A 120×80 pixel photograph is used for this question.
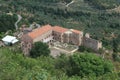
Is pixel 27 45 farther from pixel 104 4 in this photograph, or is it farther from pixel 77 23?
pixel 104 4

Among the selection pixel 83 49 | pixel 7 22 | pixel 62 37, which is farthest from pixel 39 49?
pixel 7 22

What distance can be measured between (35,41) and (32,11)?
59.5ft

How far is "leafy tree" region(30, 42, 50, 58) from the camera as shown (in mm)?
26152

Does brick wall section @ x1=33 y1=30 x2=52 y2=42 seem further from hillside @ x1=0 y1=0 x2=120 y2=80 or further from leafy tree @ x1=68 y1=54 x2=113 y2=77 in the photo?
leafy tree @ x1=68 y1=54 x2=113 y2=77

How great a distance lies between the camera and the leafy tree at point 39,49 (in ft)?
85.8

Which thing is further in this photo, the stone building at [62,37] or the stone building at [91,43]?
the stone building at [91,43]

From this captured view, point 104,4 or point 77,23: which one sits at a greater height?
point 104,4

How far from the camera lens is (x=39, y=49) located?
2617 cm

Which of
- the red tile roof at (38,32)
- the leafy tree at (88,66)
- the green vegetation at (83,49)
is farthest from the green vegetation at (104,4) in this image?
the leafy tree at (88,66)

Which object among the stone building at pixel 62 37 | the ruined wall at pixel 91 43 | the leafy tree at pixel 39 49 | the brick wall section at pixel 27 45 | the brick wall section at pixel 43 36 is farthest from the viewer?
the ruined wall at pixel 91 43

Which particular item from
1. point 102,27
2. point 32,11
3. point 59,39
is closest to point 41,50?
point 59,39

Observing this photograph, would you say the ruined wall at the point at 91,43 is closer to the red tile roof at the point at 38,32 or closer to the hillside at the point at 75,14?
the red tile roof at the point at 38,32

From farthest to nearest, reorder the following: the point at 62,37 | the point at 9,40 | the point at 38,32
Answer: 1. the point at 9,40
2. the point at 62,37
3. the point at 38,32

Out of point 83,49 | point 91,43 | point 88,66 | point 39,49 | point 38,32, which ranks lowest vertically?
point 83,49
